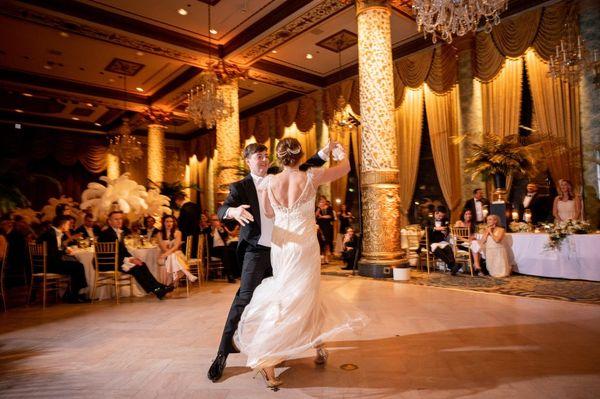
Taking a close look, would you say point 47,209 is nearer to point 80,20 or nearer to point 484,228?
point 80,20

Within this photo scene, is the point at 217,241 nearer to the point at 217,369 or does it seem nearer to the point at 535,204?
the point at 217,369

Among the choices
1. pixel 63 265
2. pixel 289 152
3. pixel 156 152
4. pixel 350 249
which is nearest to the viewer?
pixel 289 152

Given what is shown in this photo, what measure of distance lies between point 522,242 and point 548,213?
1563 millimetres

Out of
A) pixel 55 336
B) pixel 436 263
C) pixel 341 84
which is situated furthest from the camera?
pixel 341 84

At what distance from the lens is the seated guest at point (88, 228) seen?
657 centimetres

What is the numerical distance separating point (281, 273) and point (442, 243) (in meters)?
5.31

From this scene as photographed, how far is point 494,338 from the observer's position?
10.2 feet

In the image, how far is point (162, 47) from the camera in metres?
9.05

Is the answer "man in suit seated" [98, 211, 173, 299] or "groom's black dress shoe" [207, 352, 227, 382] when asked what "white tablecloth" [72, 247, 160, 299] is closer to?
"man in suit seated" [98, 211, 173, 299]

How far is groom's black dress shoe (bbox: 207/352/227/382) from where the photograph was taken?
96.5 inches

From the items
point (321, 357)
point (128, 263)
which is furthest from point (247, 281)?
point (128, 263)

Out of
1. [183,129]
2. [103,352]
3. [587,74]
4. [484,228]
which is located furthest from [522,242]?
[183,129]

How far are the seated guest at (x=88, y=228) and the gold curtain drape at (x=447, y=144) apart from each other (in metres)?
7.53

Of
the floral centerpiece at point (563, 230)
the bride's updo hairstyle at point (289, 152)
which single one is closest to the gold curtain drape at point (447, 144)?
the floral centerpiece at point (563, 230)
